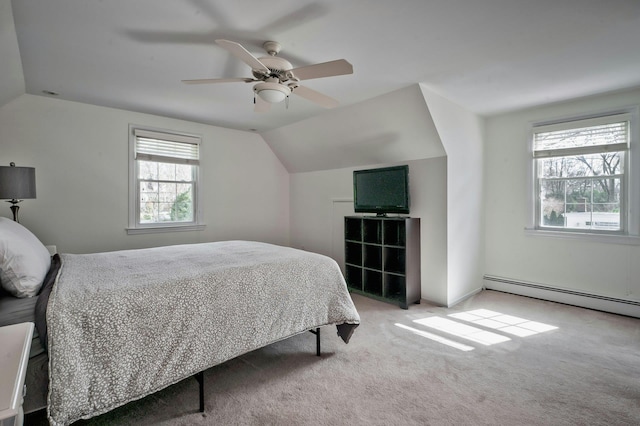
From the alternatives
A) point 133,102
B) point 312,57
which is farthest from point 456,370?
point 133,102

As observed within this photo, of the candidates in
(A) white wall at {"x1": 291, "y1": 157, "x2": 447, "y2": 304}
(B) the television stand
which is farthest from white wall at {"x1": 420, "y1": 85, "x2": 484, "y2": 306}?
(B) the television stand

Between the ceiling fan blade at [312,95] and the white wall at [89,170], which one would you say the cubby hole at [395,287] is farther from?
the white wall at [89,170]

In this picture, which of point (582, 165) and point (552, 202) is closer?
point (582, 165)

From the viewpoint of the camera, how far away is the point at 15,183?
8.84 feet

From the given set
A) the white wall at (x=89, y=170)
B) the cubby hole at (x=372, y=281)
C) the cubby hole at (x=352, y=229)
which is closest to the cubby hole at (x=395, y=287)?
the cubby hole at (x=372, y=281)

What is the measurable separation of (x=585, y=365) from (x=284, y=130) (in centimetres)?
435

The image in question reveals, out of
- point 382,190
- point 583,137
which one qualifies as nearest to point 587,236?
point 583,137

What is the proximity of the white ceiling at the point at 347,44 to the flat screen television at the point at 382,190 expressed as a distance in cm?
100

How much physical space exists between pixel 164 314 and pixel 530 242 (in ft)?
14.2

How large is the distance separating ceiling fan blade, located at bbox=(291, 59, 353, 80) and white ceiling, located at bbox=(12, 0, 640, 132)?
0.95ft

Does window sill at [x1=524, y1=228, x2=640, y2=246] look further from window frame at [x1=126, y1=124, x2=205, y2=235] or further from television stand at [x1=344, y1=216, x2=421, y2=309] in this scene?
window frame at [x1=126, y1=124, x2=205, y2=235]

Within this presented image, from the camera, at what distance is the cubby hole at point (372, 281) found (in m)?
4.09

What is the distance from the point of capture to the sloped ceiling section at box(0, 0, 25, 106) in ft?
6.21

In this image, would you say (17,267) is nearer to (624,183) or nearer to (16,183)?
(16,183)
